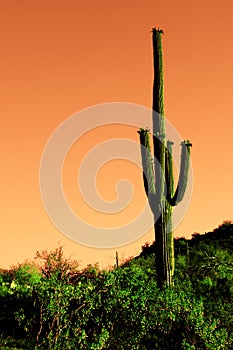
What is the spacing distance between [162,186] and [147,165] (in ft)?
2.91

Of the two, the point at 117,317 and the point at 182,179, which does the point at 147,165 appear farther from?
the point at 117,317

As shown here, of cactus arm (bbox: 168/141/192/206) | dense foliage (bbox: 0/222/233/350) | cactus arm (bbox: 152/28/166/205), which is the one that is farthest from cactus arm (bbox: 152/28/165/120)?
dense foliage (bbox: 0/222/233/350)

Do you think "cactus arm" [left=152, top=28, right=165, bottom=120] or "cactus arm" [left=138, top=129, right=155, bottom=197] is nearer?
"cactus arm" [left=138, top=129, right=155, bottom=197]

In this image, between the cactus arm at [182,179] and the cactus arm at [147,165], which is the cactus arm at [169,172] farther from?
the cactus arm at [147,165]

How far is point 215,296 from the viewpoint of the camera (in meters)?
19.2

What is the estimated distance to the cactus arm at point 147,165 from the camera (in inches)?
800

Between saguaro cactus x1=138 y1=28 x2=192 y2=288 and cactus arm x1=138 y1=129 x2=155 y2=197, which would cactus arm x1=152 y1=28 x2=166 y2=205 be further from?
cactus arm x1=138 y1=129 x2=155 y2=197

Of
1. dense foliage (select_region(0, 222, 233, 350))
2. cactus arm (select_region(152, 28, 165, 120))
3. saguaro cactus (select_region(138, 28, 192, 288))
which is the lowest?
dense foliage (select_region(0, 222, 233, 350))

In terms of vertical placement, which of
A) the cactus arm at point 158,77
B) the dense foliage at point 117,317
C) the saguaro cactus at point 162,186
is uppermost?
the cactus arm at point 158,77

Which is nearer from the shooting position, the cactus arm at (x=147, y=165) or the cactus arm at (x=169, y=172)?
the cactus arm at (x=147, y=165)

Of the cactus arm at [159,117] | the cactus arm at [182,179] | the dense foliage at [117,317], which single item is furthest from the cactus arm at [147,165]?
the dense foliage at [117,317]

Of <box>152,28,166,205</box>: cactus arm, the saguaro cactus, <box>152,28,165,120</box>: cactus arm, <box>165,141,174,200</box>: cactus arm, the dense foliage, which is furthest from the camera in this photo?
<box>152,28,165,120</box>: cactus arm

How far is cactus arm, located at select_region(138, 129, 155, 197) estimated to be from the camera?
20.3 m

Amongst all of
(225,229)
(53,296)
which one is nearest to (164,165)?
(53,296)
